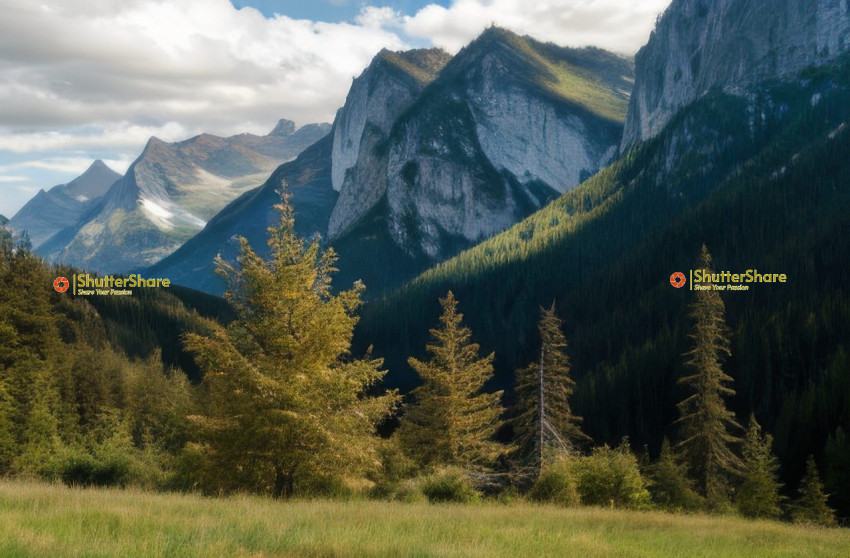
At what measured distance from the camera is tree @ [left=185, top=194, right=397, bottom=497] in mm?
17328

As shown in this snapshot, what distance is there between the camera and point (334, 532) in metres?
10.1

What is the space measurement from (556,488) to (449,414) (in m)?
12.6

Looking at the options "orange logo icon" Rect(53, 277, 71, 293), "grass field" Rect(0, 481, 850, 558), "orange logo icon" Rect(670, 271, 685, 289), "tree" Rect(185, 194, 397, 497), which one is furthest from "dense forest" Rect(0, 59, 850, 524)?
"grass field" Rect(0, 481, 850, 558)

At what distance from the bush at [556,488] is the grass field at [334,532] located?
6.08 m

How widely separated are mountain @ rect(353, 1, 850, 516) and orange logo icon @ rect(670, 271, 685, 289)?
1.80 metres

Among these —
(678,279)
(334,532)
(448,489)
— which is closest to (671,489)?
(448,489)

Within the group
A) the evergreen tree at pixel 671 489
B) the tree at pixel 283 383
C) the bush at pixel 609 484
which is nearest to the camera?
the tree at pixel 283 383

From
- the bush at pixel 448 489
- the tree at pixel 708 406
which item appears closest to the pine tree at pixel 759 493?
the tree at pixel 708 406

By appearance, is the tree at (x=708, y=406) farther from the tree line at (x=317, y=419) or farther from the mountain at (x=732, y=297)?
the mountain at (x=732, y=297)

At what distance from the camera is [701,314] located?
3800cm

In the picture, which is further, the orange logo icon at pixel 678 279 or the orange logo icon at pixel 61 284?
the orange logo icon at pixel 678 279

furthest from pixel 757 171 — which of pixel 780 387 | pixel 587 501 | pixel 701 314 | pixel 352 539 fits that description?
pixel 352 539

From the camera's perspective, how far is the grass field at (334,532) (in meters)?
8.73

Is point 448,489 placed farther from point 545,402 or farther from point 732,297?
point 732,297
